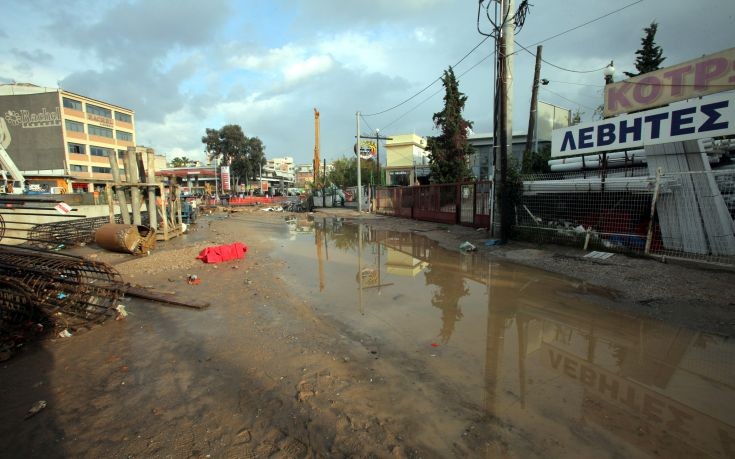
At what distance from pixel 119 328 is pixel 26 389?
1.56 meters

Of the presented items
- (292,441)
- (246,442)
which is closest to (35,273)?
(246,442)

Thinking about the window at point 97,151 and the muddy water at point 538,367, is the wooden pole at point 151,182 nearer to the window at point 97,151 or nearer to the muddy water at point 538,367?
the muddy water at point 538,367

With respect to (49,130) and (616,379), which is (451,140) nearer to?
(616,379)

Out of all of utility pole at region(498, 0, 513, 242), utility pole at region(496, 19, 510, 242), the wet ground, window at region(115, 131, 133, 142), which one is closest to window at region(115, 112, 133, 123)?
window at region(115, 131, 133, 142)

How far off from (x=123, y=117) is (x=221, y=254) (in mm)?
69996

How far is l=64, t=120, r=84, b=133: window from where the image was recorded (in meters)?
52.5

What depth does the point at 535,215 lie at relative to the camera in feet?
36.7

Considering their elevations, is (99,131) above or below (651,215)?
above

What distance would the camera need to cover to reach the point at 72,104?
176 feet

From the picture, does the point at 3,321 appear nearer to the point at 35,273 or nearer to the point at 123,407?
the point at 35,273

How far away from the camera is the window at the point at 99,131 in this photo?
5647 cm

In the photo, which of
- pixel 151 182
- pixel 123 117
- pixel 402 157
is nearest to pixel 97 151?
pixel 123 117

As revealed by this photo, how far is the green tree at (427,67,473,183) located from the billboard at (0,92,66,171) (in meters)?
56.9

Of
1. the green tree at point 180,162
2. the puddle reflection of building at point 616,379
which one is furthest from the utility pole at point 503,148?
the green tree at point 180,162
